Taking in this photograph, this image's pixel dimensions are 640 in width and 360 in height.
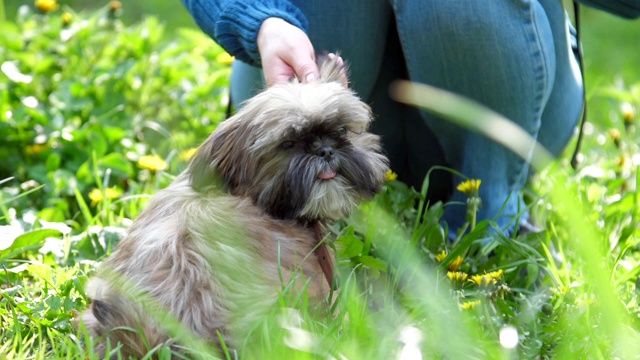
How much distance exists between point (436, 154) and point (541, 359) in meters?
1.00

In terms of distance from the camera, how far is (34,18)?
134 inches

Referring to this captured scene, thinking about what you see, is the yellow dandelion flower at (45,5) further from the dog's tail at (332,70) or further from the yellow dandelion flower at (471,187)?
the yellow dandelion flower at (471,187)

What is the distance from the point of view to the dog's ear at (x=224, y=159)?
176 cm

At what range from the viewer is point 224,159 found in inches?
70.2

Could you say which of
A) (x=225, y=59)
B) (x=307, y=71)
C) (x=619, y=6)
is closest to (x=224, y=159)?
(x=307, y=71)

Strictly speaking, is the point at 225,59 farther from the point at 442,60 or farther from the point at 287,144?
the point at 287,144

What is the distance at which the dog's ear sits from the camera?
1.76 metres

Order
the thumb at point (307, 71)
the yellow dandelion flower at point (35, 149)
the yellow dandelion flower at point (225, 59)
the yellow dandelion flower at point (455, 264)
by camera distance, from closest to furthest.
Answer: the thumb at point (307, 71)
the yellow dandelion flower at point (455, 264)
the yellow dandelion flower at point (35, 149)
the yellow dandelion flower at point (225, 59)

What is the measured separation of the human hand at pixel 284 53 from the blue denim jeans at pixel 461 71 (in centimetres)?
38

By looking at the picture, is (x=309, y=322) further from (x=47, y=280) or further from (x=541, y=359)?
(x=47, y=280)

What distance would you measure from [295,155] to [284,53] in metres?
0.32

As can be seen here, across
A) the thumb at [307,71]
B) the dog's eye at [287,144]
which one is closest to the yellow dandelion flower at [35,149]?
the thumb at [307,71]

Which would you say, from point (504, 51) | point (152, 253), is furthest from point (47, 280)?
point (504, 51)

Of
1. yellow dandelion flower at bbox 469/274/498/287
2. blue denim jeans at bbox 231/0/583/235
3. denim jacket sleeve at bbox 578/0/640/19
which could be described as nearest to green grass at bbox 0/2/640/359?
yellow dandelion flower at bbox 469/274/498/287
